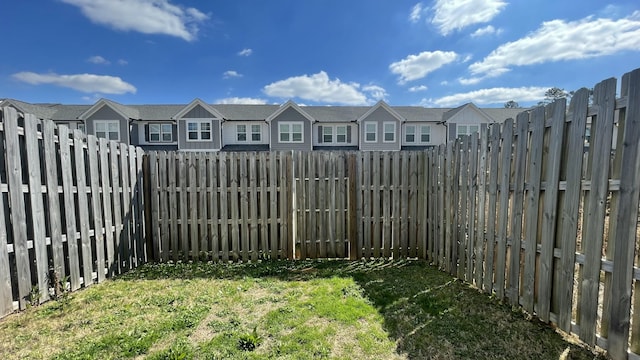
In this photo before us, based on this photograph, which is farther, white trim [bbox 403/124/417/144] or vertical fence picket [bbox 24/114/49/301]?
white trim [bbox 403/124/417/144]

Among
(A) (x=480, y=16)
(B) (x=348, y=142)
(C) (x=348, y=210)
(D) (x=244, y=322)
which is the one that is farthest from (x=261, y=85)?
(D) (x=244, y=322)

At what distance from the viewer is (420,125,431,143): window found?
2199 cm

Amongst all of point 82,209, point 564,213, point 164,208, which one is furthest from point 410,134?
point 82,209

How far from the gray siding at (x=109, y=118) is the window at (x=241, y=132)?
804 centimetres

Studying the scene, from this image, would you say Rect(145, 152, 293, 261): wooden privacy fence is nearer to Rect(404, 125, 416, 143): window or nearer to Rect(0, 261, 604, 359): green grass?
Rect(0, 261, 604, 359): green grass

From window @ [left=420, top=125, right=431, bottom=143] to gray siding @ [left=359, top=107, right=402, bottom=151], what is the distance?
2.02 metres

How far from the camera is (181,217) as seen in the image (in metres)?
4.89

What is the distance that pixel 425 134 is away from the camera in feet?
72.4

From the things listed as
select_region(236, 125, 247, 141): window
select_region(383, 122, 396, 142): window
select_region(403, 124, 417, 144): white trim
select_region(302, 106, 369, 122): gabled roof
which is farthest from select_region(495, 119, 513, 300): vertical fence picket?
select_region(236, 125, 247, 141): window

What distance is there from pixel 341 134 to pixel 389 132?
3804mm

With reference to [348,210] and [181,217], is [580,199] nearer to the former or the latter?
[348,210]

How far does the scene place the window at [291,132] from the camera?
2067 cm

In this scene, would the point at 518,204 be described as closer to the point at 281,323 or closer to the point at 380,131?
the point at 281,323

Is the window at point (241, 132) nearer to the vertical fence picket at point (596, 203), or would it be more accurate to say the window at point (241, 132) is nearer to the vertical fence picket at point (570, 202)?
the vertical fence picket at point (570, 202)
